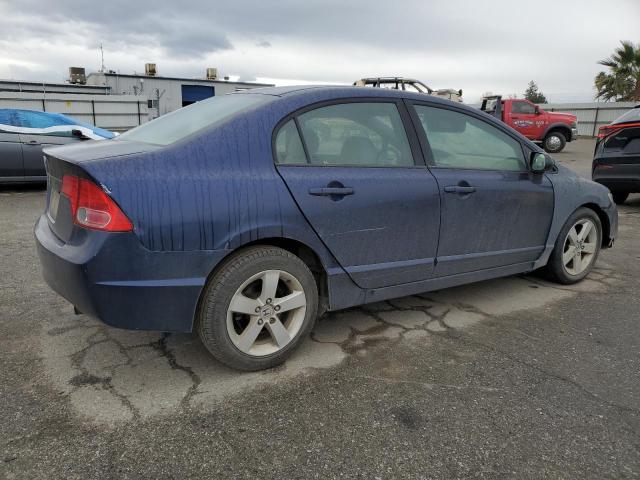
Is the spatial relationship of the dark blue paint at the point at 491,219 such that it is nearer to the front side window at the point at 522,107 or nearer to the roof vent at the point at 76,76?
the front side window at the point at 522,107

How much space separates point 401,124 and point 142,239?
173cm

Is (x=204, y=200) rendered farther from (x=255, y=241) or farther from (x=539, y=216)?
(x=539, y=216)

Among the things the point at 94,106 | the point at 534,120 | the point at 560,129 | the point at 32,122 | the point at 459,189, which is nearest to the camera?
the point at 459,189

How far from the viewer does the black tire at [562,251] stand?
4008mm

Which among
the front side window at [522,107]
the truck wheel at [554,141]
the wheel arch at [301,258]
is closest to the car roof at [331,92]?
the wheel arch at [301,258]

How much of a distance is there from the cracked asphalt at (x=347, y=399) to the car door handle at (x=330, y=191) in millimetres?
942

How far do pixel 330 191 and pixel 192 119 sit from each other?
95cm

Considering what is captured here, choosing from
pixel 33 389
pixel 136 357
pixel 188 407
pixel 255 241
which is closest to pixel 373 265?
pixel 255 241

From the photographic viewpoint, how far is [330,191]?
8.78 ft

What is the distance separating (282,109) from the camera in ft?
8.80

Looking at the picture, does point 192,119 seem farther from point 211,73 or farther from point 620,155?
point 211,73

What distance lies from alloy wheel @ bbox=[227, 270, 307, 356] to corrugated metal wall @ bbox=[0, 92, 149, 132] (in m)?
16.9

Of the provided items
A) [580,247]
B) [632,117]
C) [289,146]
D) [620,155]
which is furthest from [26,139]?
[632,117]

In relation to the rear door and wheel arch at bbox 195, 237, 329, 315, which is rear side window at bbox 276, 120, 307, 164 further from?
wheel arch at bbox 195, 237, 329, 315
